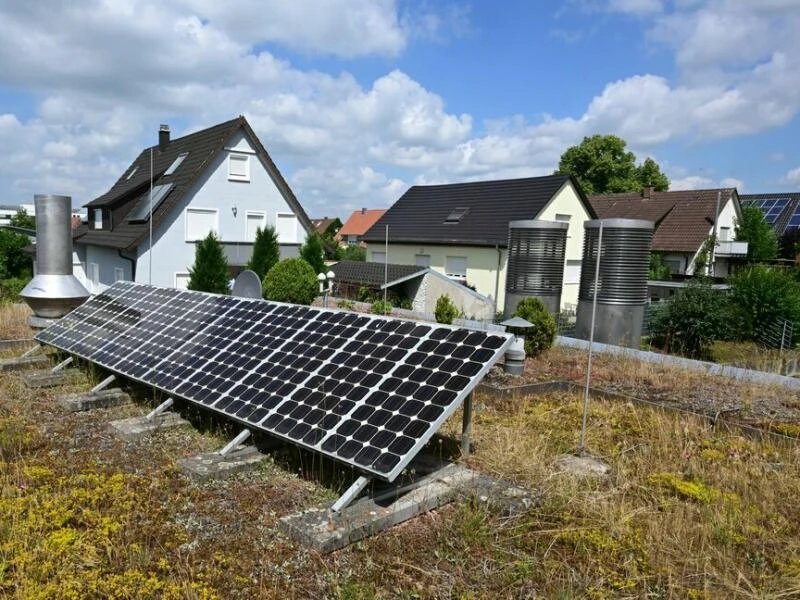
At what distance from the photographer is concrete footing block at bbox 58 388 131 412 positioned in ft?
23.5

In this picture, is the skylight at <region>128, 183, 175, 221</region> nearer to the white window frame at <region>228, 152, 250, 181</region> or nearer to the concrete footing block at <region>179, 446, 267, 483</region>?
the white window frame at <region>228, 152, 250, 181</region>

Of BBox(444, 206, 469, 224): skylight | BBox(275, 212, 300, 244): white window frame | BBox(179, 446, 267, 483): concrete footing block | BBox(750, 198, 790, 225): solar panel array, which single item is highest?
BBox(750, 198, 790, 225): solar panel array

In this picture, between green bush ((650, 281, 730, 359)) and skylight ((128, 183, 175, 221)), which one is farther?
skylight ((128, 183, 175, 221))

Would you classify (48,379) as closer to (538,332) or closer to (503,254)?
(538,332)

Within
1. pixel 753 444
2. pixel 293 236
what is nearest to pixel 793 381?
pixel 753 444

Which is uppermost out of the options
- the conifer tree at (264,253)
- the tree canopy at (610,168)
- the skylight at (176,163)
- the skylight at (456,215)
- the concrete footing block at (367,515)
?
the tree canopy at (610,168)

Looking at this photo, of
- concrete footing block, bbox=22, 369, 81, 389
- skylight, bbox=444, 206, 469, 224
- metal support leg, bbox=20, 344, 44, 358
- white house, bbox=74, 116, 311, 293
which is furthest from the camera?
skylight, bbox=444, 206, 469, 224

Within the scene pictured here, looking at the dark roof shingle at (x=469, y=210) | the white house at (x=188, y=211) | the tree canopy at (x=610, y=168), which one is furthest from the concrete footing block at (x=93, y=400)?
the tree canopy at (x=610, y=168)

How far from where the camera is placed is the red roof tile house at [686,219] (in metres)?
33.9

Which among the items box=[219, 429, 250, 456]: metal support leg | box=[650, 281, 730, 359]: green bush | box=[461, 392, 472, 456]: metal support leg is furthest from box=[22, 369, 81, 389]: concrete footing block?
box=[650, 281, 730, 359]: green bush

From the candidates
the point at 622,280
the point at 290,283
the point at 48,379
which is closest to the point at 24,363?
the point at 48,379

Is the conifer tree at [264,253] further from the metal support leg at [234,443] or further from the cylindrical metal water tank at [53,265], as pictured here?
the metal support leg at [234,443]

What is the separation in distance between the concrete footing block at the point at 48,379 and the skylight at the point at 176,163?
1839 centimetres

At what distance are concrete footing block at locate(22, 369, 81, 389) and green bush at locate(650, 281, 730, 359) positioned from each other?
1429cm
